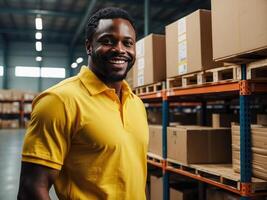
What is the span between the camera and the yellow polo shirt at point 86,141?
1547 mm

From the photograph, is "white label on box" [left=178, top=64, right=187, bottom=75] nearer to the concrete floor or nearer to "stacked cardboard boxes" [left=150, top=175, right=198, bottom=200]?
"stacked cardboard boxes" [left=150, top=175, right=198, bottom=200]

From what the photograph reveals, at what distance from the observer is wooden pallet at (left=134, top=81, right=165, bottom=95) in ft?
15.9

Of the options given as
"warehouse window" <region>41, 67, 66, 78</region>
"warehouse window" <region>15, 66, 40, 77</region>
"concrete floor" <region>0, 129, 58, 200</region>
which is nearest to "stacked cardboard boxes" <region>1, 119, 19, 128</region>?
"warehouse window" <region>15, 66, 40, 77</region>

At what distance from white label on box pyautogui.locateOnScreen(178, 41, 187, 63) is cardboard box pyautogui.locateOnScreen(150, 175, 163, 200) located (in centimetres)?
194

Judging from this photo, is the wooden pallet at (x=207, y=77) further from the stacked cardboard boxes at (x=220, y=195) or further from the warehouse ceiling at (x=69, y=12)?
the warehouse ceiling at (x=69, y=12)

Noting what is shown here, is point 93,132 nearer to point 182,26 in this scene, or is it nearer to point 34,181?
point 34,181

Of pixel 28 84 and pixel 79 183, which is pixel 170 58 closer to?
pixel 79 183

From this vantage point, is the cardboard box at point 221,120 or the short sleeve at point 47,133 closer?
the short sleeve at point 47,133

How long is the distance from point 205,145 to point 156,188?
4.84ft

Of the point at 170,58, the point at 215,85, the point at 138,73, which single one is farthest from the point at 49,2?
the point at 215,85

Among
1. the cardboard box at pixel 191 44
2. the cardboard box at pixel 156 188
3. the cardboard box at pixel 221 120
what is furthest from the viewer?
the cardboard box at pixel 156 188

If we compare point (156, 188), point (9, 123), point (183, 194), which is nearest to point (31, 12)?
point (9, 123)

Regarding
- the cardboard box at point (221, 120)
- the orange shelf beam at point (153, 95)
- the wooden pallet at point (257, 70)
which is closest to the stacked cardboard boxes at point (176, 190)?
the cardboard box at point (221, 120)

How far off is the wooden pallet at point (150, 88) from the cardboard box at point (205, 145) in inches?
40.7
